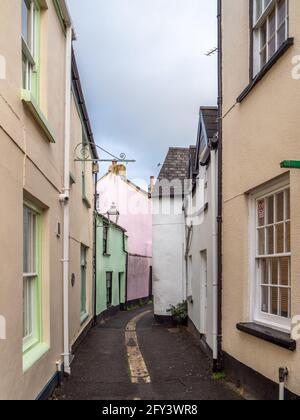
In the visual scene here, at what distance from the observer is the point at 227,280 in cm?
734

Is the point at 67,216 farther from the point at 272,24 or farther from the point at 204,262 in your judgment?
the point at 272,24

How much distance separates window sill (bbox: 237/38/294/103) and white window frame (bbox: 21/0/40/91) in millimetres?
2741

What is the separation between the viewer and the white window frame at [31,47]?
567 cm

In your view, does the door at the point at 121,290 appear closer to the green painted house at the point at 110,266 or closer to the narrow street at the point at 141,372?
the green painted house at the point at 110,266

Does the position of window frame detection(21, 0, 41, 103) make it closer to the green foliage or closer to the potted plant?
the green foliage

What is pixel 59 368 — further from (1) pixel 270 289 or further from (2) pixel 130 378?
(1) pixel 270 289

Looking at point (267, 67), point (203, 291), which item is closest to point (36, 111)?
point (267, 67)

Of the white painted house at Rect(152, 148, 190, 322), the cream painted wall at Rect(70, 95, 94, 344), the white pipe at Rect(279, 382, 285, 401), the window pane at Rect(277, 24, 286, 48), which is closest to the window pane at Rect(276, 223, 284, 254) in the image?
the white pipe at Rect(279, 382, 285, 401)

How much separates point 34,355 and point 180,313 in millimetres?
9958

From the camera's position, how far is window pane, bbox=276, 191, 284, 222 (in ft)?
18.2

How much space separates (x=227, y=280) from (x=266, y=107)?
2807 millimetres

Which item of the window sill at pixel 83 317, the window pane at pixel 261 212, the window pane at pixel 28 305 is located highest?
the window pane at pixel 261 212

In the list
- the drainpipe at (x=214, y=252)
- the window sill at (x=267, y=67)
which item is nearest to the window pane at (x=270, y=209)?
the window sill at (x=267, y=67)

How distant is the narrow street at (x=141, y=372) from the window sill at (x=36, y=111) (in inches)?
137
